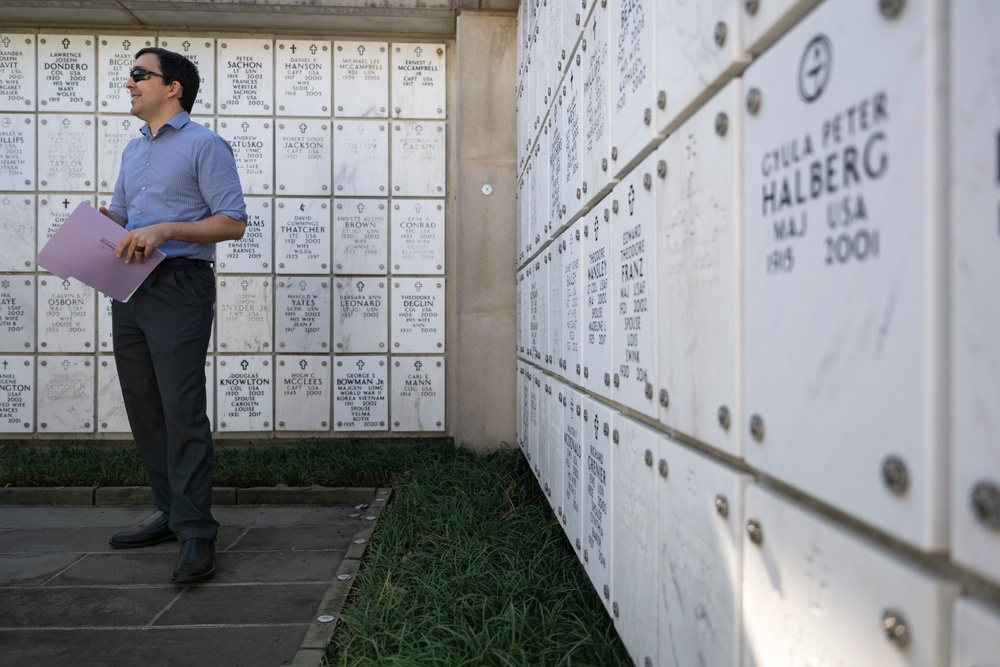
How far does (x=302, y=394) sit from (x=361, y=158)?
167 centimetres

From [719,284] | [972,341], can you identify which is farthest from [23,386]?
[972,341]

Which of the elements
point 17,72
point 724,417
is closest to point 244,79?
point 17,72

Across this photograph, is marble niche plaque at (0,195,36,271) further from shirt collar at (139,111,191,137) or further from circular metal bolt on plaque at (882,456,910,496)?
circular metal bolt on plaque at (882,456,910,496)

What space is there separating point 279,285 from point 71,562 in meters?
2.25

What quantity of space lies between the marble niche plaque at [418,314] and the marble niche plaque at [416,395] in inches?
4.7

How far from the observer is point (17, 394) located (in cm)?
493

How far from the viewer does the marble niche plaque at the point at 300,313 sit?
16.4 feet

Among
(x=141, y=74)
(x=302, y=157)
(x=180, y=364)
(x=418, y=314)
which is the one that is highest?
(x=302, y=157)

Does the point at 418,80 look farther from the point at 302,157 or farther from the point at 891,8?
the point at 891,8

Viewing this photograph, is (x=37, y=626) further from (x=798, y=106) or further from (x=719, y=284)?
(x=798, y=106)

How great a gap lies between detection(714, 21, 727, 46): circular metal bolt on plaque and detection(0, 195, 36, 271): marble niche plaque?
5174mm

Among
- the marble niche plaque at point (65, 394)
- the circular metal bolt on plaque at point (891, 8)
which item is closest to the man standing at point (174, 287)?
the marble niche plaque at point (65, 394)

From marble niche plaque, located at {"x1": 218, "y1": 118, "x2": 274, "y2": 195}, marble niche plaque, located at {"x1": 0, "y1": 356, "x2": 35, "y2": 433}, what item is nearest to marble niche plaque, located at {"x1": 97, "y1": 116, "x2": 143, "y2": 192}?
marble niche plaque, located at {"x1": 218, "y1": 118, "x2": 274, "y2": 195}

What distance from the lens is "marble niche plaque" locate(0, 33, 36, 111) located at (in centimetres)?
490
